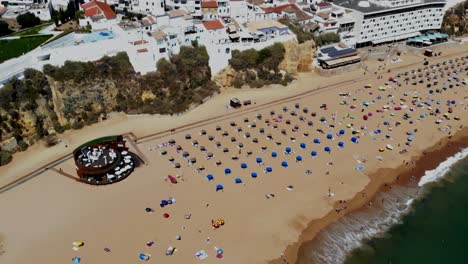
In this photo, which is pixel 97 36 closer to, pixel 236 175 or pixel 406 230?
pixel 236 175

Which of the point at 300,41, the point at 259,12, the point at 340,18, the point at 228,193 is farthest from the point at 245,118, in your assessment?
the point at 340,18

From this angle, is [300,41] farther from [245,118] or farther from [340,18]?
[245,118]

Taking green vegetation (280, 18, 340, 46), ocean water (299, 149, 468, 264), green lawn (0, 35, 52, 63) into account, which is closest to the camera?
ocean water (299, 149, 468, 264)

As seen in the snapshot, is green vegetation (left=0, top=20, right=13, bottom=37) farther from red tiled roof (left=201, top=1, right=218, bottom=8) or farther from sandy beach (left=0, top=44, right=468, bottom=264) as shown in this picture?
red tiled roof (left=201, top=1, right=218, bottom=8)

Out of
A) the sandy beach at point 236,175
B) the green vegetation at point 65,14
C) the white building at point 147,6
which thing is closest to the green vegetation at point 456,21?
the sandy beach at point 236,175

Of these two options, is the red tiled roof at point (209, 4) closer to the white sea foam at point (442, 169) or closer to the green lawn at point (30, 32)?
the green lawn at point (30, 32)

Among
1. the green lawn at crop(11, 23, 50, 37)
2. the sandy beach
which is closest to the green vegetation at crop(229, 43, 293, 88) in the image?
the sandy beach

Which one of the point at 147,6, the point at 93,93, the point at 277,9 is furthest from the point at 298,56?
the point at 93,93
